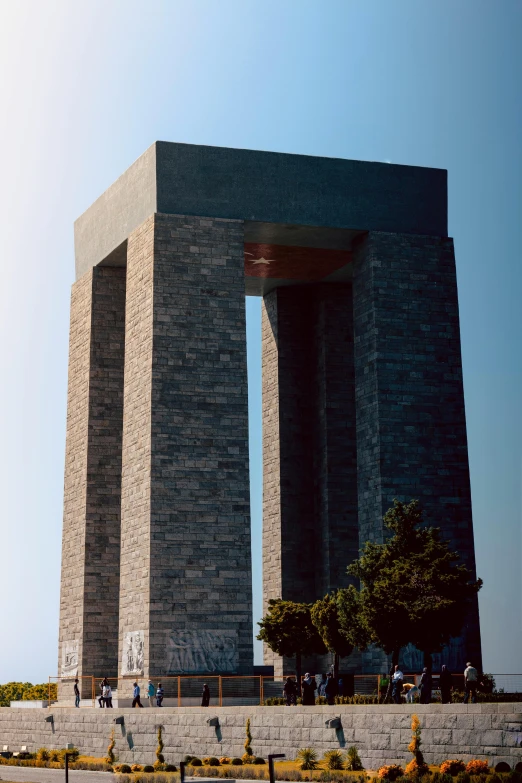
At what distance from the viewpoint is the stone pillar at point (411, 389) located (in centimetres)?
3819

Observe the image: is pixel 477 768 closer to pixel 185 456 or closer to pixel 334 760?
pixel 334 760

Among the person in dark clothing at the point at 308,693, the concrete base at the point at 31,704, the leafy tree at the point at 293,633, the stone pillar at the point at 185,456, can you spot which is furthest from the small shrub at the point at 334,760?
the concrete base at the point at 31,704

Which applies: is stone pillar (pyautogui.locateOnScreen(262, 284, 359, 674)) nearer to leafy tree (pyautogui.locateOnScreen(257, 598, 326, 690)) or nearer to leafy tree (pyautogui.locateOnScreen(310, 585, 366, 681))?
leafy tree (pyautogui.locateOnScreen(257, 598, 326, 690))

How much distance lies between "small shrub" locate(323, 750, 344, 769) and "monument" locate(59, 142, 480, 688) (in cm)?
1171

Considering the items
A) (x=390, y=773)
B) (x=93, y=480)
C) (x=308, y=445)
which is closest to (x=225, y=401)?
(x=93, y=480)

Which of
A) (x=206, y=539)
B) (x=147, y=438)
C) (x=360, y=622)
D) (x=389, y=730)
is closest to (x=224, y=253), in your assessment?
(x=147, y=438)

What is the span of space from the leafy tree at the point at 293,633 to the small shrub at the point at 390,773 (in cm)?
1559

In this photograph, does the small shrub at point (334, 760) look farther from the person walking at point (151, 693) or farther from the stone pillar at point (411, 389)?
the stone pillar at point (411, 389)

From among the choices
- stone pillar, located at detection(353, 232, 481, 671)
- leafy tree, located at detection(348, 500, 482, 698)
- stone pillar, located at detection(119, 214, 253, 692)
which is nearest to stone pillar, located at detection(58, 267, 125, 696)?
stone pillar, located at detection(119, 214, 253, 692)

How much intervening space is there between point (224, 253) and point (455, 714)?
68.2 ft

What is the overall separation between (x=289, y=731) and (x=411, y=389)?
52.8 ft

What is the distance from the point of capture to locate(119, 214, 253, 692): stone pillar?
1399 inches

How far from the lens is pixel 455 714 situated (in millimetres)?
21562

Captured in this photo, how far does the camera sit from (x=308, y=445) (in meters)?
46.5
